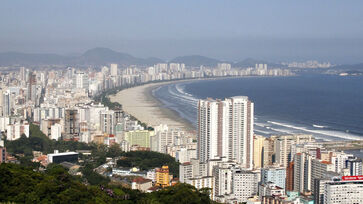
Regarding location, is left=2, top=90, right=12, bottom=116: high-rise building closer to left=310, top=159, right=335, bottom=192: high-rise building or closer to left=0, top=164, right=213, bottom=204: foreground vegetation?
left=310, top=159, right=335, bottom=192: high-rise building

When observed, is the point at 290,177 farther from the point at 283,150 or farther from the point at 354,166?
the point at 283,150

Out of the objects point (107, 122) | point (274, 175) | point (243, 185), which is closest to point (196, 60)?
point (107, 122)

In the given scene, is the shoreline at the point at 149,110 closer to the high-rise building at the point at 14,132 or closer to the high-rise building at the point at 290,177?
the high-rise building at the point at 14,132

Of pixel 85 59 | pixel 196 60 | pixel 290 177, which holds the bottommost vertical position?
pixel 290 177

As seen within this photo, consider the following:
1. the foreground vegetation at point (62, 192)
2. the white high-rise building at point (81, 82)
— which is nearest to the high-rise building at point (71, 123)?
the foreground vegetation at point (62, 192)

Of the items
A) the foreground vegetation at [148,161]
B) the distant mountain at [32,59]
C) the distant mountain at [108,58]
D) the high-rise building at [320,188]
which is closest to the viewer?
the high-rise building at [320,188]

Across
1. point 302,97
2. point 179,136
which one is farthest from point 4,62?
point 179,136

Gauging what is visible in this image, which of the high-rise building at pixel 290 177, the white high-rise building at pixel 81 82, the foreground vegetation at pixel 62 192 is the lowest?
the high-rise building at pixel 290 177
